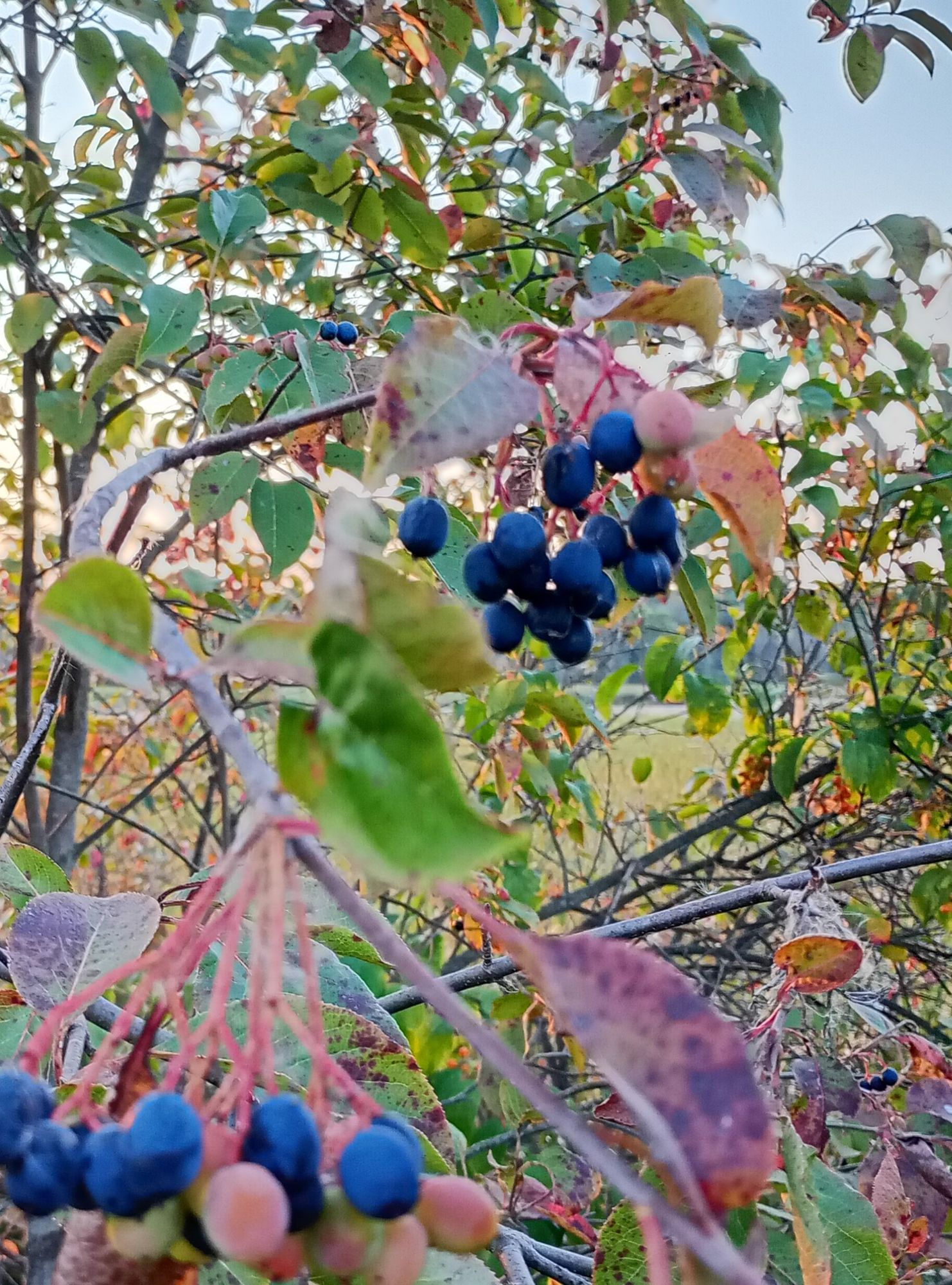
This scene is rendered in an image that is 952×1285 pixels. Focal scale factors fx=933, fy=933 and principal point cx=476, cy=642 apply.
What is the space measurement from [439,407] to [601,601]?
7.2 inches

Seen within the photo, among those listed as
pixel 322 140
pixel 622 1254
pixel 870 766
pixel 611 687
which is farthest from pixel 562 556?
pixel 611 687

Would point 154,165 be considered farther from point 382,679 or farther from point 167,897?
point 382,679

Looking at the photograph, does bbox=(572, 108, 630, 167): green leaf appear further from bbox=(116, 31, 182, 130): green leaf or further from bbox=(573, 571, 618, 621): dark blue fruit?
bbox=(573, 571, 618, 621): dark blue fruit

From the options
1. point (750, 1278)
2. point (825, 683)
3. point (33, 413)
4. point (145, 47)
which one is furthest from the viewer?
point (825, 683)

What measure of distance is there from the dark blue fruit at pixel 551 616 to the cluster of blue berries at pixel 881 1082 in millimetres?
977

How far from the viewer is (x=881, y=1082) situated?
1.32 meters

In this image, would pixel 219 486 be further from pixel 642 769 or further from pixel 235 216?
pixel 642 769

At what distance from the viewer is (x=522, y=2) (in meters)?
1.76

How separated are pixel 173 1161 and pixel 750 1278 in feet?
0.57

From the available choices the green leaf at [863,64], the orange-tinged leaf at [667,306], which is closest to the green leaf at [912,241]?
the green leaf at [863,64]

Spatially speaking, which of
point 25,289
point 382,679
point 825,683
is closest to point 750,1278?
point 382,679

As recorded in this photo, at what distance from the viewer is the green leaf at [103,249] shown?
109cm

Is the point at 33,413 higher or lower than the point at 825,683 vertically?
lower

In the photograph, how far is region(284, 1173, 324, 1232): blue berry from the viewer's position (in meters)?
0.29
